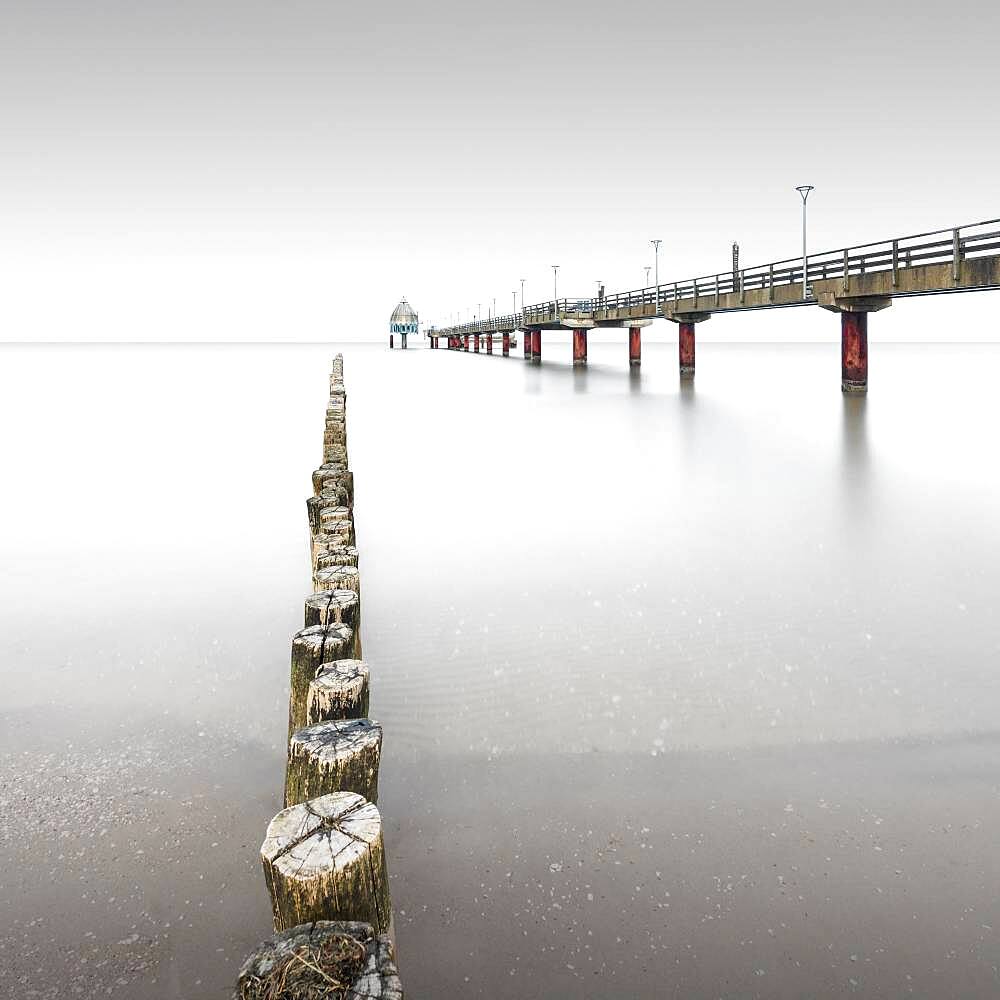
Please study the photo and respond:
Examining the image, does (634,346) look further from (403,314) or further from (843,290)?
(403,314)

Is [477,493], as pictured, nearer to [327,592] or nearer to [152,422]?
[327,592]

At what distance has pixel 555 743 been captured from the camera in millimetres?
4887

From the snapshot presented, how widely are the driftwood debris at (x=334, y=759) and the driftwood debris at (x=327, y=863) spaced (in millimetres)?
393

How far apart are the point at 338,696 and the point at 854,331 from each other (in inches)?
1140

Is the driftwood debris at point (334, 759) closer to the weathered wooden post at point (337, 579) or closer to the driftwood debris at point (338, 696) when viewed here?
the driftwood debris at point (338, 696)

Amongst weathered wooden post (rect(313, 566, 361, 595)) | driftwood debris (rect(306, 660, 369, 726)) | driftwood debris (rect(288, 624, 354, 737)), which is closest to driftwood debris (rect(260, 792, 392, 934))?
driftwood debris (rect(306, 660, 369, 726))

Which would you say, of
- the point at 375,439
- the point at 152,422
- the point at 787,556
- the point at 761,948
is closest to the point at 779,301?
the point at 375,439

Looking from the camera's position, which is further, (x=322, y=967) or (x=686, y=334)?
(x=686, y=334)

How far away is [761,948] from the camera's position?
328 centimetres

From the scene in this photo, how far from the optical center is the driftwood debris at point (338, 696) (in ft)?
11.8

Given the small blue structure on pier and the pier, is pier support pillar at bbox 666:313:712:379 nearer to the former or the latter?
the pier

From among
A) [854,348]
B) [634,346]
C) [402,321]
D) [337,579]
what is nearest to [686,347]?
[634,346]

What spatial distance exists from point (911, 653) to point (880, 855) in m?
3.02

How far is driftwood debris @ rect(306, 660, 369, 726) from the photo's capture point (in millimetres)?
3598
